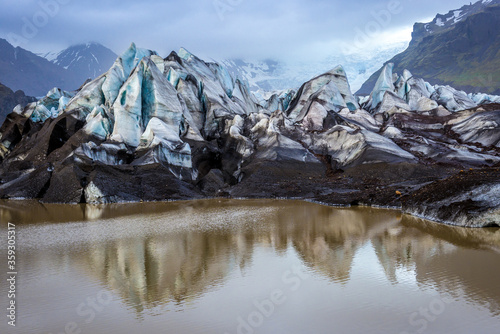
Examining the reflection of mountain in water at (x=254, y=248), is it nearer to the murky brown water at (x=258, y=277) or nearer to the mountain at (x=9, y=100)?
the murky brown water at (x=258, y=277)

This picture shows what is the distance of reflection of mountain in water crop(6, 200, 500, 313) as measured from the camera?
43.2 ft

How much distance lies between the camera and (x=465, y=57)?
16750 cm

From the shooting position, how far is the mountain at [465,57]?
150 meters

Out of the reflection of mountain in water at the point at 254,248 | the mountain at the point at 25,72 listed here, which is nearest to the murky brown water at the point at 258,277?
the reflection of mountain in water at the point at 254,248

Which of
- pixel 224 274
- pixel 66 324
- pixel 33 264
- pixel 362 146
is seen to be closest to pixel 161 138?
pixel 362 146

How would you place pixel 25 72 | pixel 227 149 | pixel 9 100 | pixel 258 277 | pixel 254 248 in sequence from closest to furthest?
pixel 258 277 → pixel 254 248 → pixel 227 149 → pixel 9 100 → pixel 25 72

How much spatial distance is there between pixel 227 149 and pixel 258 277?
39.0m

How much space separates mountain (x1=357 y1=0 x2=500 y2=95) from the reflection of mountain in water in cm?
13812

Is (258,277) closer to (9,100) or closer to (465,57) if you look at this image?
(9,100)

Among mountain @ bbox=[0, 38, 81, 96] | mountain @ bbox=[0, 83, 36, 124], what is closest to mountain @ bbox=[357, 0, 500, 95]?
mountain @ bbox=[0, 83, 36, 124]

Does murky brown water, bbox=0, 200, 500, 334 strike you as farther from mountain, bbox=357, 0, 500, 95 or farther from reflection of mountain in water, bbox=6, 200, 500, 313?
mountain, bbox=357, 0, 500, 95

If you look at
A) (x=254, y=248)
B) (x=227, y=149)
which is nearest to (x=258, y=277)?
(x=254, y=248)

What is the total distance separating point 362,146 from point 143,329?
3837 centimetres

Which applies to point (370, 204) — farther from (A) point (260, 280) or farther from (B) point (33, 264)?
(B) point (33, 264)
